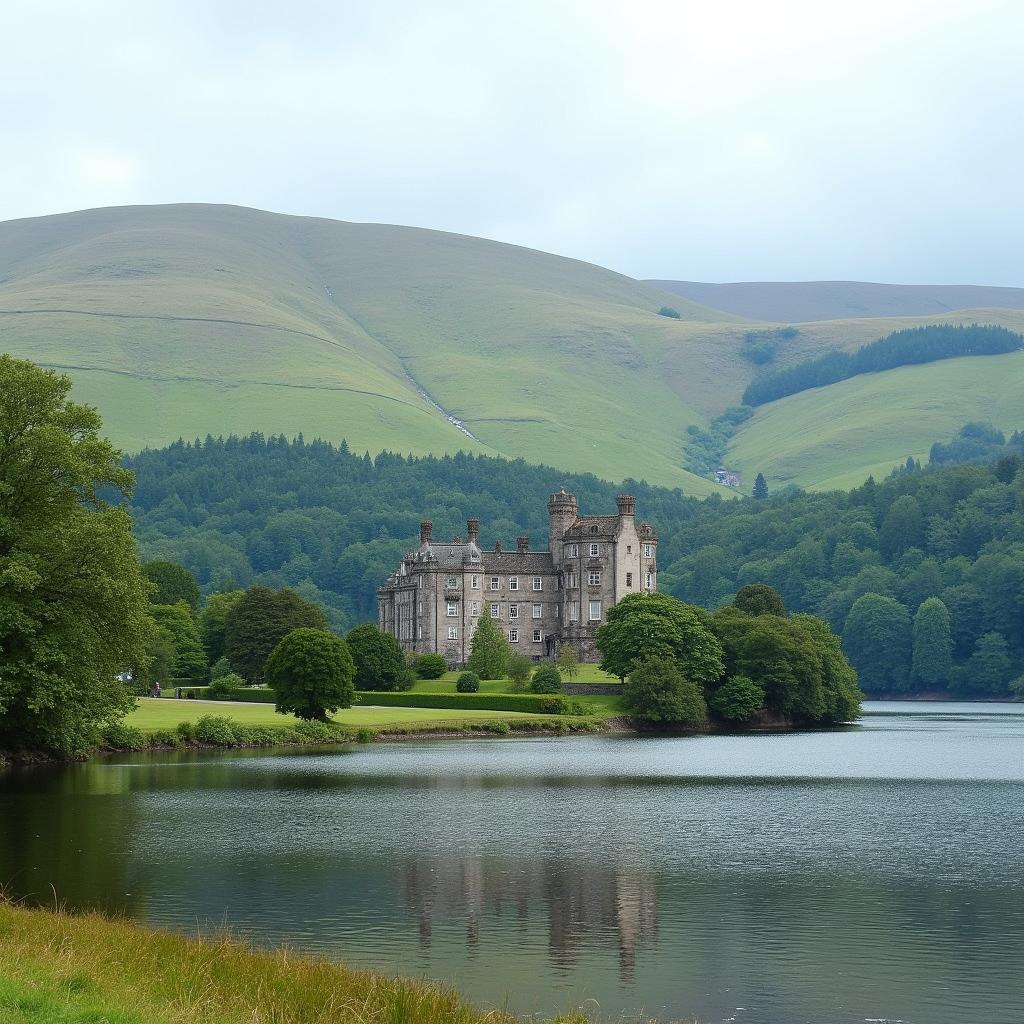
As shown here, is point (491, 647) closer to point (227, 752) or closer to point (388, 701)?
point (388, 701)

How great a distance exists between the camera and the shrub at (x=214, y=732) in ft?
278

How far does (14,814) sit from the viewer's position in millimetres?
50531

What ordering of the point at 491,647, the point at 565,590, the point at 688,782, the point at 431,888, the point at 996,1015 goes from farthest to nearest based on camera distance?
the point at 565,590, the point at 491,647, the point at 688,782, the point at 431,888, the point at 996,1015

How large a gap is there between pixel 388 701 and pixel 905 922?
292 ft

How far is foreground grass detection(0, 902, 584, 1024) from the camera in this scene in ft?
74.7

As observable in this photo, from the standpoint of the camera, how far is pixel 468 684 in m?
126

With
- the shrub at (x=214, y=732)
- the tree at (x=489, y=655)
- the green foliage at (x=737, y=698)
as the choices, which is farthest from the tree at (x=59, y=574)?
the tree at (x=489, y=655)

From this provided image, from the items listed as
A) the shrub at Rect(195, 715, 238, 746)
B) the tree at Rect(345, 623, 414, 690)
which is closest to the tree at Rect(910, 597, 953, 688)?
the tree at Rect(345, 623, 414, 690)

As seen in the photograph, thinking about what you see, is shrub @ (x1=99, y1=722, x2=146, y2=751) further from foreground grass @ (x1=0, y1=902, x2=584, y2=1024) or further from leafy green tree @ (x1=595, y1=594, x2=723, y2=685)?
foreground grass @ (x1=0, y1=902, x2=584, y2=1024)

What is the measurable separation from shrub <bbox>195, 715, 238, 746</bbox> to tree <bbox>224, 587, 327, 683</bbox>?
148 ft

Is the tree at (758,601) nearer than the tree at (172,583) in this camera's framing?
Yes

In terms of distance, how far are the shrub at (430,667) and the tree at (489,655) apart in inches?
109

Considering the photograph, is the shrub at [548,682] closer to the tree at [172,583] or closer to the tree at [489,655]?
the tree at [489,655]

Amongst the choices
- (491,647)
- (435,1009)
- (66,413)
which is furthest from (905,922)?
(491,647)
